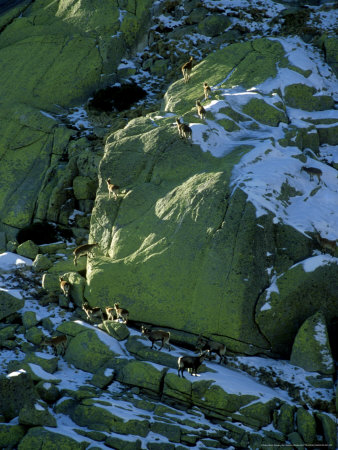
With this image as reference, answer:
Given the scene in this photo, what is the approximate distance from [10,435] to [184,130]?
14.5 meters

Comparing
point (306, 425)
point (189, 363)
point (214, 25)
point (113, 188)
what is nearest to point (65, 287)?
point (113, 188)

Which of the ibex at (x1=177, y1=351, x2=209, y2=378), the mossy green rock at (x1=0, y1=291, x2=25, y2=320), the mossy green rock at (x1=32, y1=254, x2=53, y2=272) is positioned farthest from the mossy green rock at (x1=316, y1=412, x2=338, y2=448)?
the mossy green rock at (x1=32, y1=254, x2=53, y2=272)

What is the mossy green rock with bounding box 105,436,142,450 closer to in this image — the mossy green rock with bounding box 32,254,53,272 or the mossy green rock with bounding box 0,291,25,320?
the mossy green rock with bounding box 0,291,25,320

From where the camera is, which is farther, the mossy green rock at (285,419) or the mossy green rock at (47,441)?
the mossy green rock at (285,419)

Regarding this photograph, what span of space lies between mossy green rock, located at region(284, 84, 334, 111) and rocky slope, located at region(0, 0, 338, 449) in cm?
6

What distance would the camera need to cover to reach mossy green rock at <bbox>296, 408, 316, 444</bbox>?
18.6m

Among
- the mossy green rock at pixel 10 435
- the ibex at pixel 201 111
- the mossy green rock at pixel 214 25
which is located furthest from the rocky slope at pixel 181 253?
the mossy green rock at pixel 214 25

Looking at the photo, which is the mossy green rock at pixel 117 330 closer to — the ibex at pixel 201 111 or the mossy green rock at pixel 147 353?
the mossy green rock at pixel 147 353

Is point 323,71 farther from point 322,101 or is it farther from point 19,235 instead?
point 19,235

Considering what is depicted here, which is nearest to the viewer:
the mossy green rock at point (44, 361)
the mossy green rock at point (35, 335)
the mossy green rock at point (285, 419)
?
the mossy green rock at point (285, 419)

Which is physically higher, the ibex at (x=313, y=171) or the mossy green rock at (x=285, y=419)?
the ibex at (x=313, y=171)

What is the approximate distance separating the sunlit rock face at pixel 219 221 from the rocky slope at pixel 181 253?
6 cm

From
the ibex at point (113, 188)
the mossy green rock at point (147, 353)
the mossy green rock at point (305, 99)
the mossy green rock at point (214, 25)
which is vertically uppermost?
the mossy green rock at point (214, 25)

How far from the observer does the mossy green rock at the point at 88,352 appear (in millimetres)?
21547
